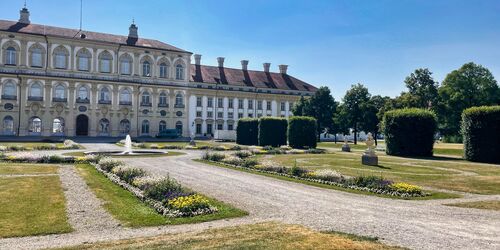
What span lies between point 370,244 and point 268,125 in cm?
4406

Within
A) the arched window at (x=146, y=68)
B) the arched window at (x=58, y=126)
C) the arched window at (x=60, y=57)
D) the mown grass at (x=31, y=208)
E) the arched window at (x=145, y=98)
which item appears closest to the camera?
the mown grass at (x=31, y=208)

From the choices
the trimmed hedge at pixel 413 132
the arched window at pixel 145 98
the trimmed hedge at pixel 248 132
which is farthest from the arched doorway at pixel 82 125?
the trimmed hedge at pixel 413 132

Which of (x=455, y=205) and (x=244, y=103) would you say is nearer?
(x=455, y=205)

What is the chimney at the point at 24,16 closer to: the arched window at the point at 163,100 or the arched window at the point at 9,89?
the arched window at the point at 9,89

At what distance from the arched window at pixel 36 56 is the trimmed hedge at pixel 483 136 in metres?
64.4

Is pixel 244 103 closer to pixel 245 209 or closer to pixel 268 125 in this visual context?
pixel 268 125

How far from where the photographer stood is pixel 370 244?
8703 millimetres

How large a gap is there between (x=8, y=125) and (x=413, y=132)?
61.1 metres

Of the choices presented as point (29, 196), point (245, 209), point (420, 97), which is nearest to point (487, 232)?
point (245, 209)

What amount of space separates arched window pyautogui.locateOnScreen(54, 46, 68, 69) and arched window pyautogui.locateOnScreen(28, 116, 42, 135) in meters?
9.50

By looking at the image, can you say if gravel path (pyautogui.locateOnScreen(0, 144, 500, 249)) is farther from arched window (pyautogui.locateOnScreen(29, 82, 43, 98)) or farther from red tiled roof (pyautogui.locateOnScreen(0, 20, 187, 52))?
red tiled roof (pyautogui.locateOnScreen(0, 20, 187, 52))

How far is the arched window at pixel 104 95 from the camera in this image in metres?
72.0

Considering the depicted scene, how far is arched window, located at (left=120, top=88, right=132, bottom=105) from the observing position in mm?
73562

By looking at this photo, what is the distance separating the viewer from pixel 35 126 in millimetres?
68312
